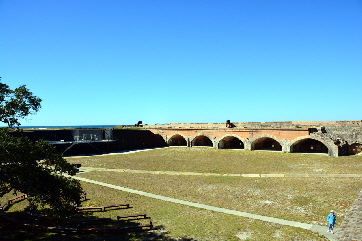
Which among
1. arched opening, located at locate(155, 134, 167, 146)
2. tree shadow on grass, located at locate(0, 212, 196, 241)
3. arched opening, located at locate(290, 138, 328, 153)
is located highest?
arched opening, located at locate(155, 134, 167, 146)

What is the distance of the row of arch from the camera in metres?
36.0

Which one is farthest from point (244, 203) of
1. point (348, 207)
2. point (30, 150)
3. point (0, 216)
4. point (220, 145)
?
point (220, 145)

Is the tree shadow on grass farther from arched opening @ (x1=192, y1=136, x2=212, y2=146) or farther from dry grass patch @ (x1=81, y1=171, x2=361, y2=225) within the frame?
arched opening @ (x1=192, y1=136, x2=212, y2=146)

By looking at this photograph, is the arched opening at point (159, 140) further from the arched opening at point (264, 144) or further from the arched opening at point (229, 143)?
the arched opening at point (264, 144)

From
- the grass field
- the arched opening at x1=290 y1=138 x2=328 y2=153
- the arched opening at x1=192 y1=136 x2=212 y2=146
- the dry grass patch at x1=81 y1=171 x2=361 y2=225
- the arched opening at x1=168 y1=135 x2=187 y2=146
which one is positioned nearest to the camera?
the grass field

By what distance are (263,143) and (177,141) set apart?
1661 centimetres

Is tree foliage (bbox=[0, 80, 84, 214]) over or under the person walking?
over

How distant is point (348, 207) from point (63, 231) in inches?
509

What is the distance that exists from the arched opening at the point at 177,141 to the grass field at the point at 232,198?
23.5m

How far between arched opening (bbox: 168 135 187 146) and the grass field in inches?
926

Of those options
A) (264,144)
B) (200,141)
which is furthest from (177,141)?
(264,144)

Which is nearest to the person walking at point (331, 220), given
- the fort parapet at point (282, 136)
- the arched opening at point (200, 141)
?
the fort parapet at point (282, 136)

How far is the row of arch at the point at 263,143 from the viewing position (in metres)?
36.0

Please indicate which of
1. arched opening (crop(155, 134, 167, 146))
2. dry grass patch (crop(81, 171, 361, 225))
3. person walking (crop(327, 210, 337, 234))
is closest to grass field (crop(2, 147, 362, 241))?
dry grass patch (crop(81, 171, 361, 225))
